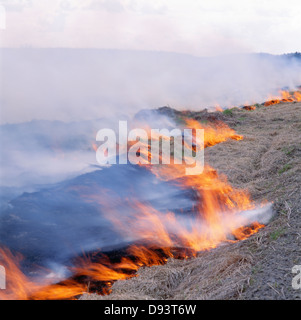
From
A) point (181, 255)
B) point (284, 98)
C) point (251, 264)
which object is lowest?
point (181, 255)

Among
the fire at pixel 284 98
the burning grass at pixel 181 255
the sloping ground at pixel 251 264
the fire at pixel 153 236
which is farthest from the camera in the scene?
the fire at pixel 284 98

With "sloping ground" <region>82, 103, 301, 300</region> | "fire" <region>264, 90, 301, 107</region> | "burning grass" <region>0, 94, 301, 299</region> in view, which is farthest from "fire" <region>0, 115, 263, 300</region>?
"fire" <region>264, 90, 301, 107</region>

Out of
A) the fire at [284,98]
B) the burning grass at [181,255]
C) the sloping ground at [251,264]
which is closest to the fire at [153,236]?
the burning grass at [181,255]

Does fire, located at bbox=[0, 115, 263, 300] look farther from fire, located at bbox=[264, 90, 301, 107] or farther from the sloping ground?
fire, located at bbox=[264, 90, 301, 107]

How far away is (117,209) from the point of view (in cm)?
586

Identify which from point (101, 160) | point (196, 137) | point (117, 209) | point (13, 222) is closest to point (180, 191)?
point (117, 209)

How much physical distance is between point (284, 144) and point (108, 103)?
10653 millimetres

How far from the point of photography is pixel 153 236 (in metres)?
5.22

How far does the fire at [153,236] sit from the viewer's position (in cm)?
441

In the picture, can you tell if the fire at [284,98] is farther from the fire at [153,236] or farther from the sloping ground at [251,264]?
the fire at [153,236]

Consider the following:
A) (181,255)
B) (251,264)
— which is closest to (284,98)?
(181,255)

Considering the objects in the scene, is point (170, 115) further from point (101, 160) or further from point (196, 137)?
point (101, 160)

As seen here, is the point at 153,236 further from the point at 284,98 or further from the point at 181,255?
the point at 284,98

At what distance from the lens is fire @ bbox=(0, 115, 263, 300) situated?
441 centimetres
